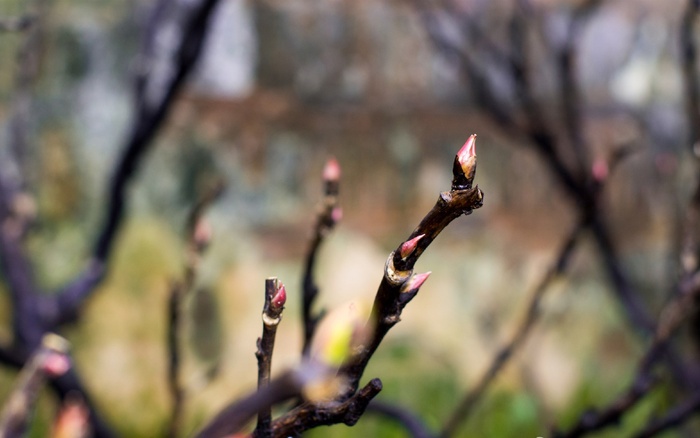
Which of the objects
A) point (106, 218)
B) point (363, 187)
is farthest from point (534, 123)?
point (106, 218)

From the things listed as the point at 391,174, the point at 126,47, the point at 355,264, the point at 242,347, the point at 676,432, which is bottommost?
the point at 676,432

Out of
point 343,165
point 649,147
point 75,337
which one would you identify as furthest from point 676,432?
point 75,337

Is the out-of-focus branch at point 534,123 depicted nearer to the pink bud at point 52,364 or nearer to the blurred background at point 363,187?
the blurred background at point 363,187

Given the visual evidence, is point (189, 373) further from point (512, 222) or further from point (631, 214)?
point (631, 214)

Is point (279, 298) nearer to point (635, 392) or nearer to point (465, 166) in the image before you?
point (465, 166)

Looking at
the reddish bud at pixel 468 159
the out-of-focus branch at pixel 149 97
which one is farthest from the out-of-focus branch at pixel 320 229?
the out-of-focus branch at pixel 149 97

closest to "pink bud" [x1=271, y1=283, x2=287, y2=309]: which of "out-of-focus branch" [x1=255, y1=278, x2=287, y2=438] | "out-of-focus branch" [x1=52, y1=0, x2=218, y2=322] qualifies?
"out-of-focus branch" [x1=255, y1=278, x2=287, y2=438]
